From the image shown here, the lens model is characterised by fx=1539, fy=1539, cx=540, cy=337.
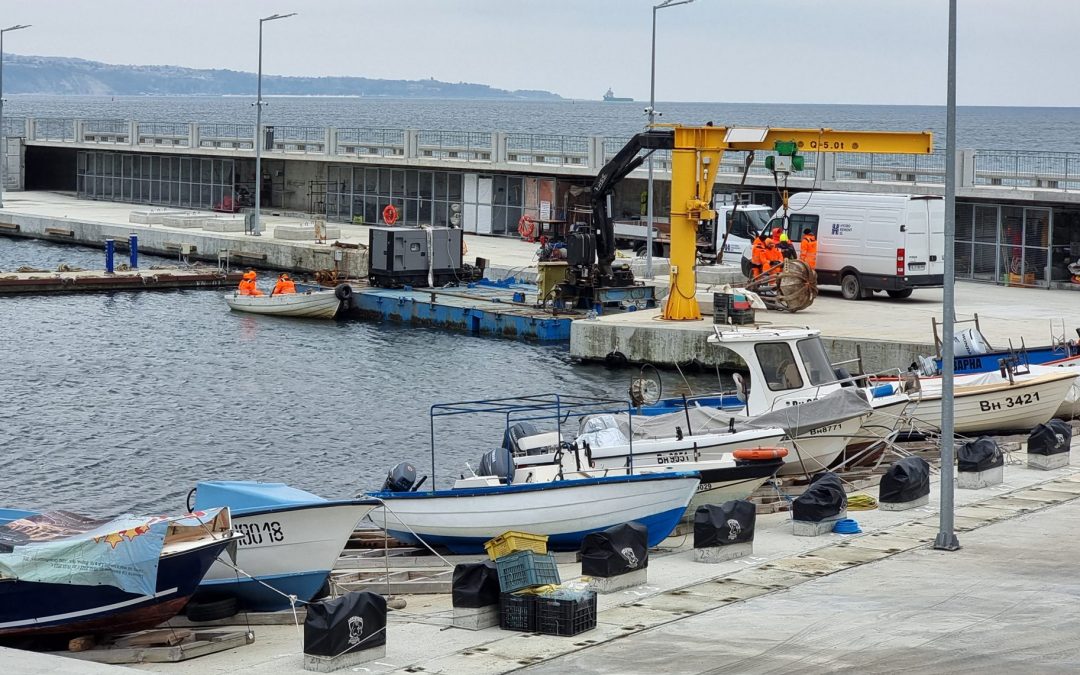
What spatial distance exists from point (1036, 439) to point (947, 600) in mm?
8339

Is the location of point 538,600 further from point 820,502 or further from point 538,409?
point 538,409

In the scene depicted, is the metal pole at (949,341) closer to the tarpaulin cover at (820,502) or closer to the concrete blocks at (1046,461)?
the tarpaulin cover at (820,502)

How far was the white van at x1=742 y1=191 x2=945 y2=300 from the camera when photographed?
39.0 metres

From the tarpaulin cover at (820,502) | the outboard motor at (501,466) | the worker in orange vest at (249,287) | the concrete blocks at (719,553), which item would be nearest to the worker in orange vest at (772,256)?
the worker in orange vest at (249,287)

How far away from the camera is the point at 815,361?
23.6m

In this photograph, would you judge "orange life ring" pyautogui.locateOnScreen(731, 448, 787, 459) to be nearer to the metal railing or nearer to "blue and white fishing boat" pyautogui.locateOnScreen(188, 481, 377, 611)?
"blue and white fishing boat" pyautogui.locateOnScreen(188, 481, 377, 611)

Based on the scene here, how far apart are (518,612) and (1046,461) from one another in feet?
36.8

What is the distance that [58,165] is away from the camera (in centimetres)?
Result: 8525

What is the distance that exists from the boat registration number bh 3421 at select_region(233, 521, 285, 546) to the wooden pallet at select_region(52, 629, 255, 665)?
1304 millimetres

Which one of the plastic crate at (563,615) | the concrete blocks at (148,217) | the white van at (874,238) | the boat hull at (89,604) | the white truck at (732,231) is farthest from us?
the concrete blocks at (148,217)

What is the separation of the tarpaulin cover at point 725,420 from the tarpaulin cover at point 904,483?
2394mm

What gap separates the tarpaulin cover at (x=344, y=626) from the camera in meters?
13.0

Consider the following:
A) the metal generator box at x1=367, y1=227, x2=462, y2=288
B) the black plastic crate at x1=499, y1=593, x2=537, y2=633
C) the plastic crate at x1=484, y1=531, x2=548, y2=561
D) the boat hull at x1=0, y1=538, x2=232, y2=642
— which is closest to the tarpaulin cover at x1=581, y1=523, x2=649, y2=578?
the plastic crate at x1=484, y1=531, x2=548, y2=561

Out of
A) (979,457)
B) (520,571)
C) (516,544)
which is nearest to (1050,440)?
(979,457)
